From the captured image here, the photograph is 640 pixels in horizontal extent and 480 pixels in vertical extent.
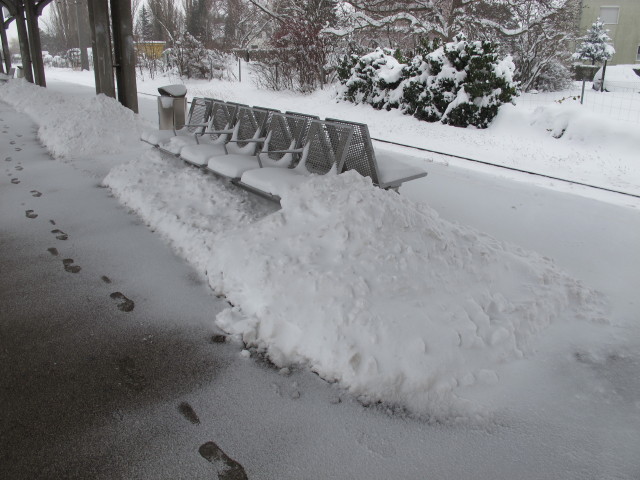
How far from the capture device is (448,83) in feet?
36.0

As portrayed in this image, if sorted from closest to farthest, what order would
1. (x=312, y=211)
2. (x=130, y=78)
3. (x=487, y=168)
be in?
(x=312, y=211) → (x=487, y=168) → (x=130, y=78)

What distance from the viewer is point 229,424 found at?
219 cm

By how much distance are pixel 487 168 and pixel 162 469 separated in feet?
21.9

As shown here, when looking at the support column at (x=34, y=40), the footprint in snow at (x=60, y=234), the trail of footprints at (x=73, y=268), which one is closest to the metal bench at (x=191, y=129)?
the trail of footprints at (x=73, y=268)

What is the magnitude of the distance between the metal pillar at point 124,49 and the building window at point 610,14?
32381mm

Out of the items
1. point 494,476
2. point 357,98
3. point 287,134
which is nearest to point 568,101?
point 357,98

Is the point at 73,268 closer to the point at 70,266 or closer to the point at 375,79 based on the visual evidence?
the point at 70,266

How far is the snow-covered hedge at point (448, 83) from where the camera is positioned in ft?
33.9

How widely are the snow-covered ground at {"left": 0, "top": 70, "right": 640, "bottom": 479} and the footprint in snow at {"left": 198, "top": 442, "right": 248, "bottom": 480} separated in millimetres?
661

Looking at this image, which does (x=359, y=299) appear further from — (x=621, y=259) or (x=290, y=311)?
(x=621, y=259)

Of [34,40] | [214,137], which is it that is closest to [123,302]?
[214,137]

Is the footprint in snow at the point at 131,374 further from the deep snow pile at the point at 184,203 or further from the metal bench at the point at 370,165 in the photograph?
the metal bench at the point at 370,165

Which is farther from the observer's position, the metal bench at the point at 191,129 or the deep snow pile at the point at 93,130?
the deep snow pile at the point at 93,130

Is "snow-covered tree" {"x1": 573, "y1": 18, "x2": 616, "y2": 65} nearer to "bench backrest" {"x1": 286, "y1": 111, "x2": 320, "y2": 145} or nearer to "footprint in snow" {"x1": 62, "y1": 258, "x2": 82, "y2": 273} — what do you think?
"bench backrest" {"x1": 286, "y1": 111, "x2": 320, "y2": 145}
